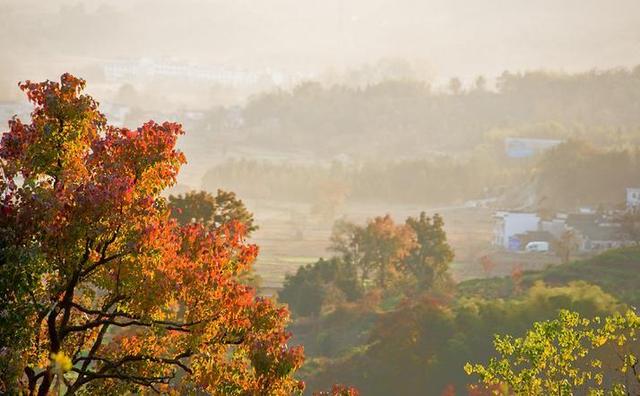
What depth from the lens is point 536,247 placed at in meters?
70.5

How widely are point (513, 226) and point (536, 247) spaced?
5.26m

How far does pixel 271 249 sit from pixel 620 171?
162 feet

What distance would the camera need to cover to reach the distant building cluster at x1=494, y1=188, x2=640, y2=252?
6925 centimetres

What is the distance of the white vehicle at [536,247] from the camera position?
69938mm

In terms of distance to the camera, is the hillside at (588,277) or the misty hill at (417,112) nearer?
the hillside at (588,277)

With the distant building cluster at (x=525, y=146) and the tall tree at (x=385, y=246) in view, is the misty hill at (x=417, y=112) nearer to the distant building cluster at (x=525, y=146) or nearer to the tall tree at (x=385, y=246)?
the distant building cluster at (x=525, y=146)

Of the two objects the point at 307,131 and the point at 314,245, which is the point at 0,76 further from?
the point at 314,245

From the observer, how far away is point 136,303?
33.9 ft

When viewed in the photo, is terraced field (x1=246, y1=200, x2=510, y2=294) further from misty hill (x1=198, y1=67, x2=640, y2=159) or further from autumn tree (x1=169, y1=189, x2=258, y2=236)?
misty hill (x1=198, y1=67, x2=640, y2=159)

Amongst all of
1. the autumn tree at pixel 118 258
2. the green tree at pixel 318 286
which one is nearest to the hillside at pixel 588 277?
the green tree at pixel 318 286

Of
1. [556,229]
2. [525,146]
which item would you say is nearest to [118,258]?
[556,229]

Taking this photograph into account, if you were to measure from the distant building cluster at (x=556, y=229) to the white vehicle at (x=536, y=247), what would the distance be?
0.31 meters

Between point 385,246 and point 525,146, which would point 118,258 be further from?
point 525,146

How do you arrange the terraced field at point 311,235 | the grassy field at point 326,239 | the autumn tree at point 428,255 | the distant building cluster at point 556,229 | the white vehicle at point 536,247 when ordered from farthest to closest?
the terraced field at point 311,235 < the white vehicle at point 536,247 < the distant building cluster at point 556,229 < the grassy field at point 326,239 < the autumn tree at point 428,255
